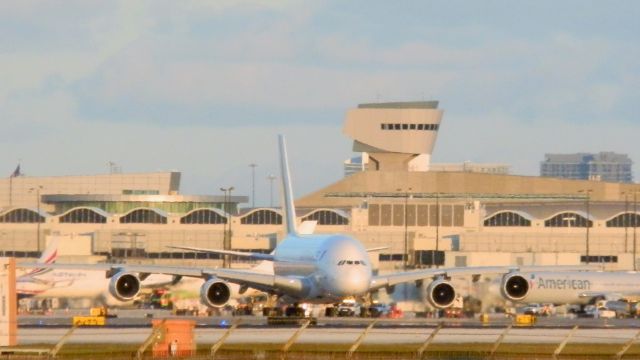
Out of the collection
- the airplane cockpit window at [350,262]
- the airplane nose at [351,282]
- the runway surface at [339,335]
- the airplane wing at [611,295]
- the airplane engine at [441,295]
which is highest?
the airplane cockpit window at [350,262]

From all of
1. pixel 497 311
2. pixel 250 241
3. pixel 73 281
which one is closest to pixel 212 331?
pixel 497 311

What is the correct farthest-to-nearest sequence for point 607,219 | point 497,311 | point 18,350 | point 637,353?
point 607,219, point 497,311, point 637,353, point 18,350

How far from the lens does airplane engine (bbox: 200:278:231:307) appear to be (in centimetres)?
8881

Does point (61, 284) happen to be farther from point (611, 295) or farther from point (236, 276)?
point (236, 276)

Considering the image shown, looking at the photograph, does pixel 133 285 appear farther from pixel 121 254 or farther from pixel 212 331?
pixel 121 254

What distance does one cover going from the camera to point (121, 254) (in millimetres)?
197875

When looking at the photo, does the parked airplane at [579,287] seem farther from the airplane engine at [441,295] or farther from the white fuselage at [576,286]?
the airplane engine at [441,295]

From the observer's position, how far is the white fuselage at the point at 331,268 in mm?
85625

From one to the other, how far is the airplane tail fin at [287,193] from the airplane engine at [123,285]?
15.4 m

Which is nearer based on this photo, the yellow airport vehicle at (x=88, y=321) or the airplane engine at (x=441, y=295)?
the yellow airport vehicle at (x=88, y=321)

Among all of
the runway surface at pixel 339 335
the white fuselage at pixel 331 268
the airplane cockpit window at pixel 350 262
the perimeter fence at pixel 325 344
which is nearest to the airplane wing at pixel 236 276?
the white fuselage at pixel 331 268

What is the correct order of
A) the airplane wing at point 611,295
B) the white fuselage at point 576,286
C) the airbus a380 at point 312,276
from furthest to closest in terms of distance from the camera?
the airplane wing at point 611,295
the white fuselage at point 576,286
the airbus a380 at point 312,276

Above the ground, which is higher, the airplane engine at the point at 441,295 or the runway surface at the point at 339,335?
the airplane engine at the point at 441,295

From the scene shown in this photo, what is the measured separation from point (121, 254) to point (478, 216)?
3754 cm
